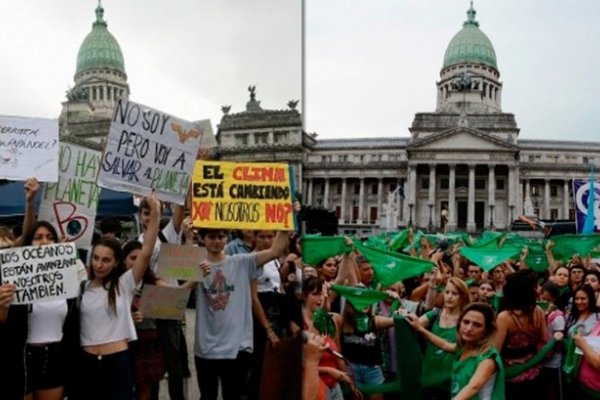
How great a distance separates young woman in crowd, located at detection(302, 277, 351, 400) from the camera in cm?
388

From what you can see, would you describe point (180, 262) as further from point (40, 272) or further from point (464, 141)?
point (464, 141)

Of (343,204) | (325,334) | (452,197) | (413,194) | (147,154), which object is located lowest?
(325,334)

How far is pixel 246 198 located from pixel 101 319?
3.32 feet

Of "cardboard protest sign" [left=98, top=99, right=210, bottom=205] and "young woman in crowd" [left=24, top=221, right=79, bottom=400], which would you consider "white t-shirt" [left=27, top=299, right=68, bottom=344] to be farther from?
"cardboard protest sign" [left=98, top=99, right=210, bottom=205]

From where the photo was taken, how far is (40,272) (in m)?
3.88

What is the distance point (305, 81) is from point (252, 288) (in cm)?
234

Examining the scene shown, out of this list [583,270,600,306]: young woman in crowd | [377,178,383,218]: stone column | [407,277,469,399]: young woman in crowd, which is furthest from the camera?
[377,178,383,218]: stone column

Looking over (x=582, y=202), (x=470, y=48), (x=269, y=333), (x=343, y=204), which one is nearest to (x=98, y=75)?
(x=343, y=204)

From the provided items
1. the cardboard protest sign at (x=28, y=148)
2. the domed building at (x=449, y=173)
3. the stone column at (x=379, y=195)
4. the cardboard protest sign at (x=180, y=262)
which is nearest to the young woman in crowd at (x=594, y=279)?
the cardboard protest sign at (x=180, y=262)

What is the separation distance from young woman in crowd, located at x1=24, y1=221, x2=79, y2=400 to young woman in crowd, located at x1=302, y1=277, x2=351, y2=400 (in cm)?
111

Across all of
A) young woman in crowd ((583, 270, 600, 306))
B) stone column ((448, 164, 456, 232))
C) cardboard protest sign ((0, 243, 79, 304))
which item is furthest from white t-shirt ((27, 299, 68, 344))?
stone column ((448, 164, 456, 232))

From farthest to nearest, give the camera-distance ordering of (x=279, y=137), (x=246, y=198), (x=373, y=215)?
(x=373, y=215) → (x=279, y=137) → (x=246, y=198)

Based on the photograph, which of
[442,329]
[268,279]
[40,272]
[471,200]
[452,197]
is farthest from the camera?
[452,197]

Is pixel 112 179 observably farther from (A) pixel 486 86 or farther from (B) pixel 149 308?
(A) pixel 486 86
